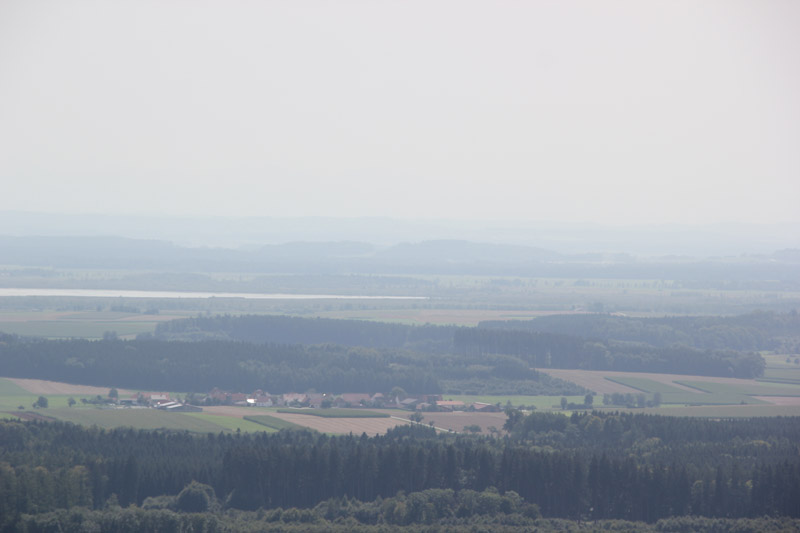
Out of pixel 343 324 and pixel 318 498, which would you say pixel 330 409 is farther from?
pixel 343 324

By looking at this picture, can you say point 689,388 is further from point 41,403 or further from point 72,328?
point 72,328

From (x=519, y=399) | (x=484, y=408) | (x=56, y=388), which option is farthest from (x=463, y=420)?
(x=56, y=388)

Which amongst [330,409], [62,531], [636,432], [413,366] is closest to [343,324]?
[413,366]

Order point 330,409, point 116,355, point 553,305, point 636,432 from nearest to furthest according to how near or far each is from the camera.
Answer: point 636,432
point 330,409
point 116,355
point 553,305

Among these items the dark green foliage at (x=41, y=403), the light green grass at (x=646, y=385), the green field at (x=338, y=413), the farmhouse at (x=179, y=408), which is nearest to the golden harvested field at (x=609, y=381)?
the light green grass at (x=646, y=385)

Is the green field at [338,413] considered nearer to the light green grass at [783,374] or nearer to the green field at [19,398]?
the green field at [19,398]
